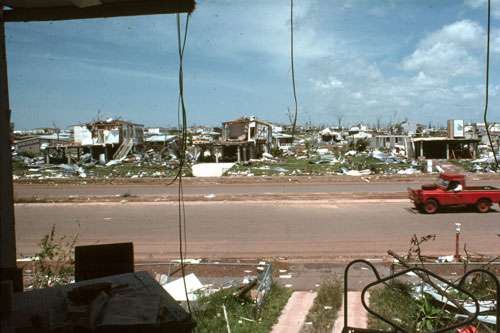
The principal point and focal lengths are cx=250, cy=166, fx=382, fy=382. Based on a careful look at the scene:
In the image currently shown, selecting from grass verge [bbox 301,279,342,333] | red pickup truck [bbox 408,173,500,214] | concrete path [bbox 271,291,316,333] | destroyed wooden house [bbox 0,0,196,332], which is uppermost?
destroyed wooden house [bbox 0,0,196,332]

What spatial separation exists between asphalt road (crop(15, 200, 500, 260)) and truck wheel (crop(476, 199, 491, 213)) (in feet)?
0.76

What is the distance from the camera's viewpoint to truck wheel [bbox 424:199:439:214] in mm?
15055

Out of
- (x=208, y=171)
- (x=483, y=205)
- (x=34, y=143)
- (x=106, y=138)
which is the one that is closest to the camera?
(x=483, y=205)

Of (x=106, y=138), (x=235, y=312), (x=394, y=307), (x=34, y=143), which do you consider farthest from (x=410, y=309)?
(x=34, y=143)

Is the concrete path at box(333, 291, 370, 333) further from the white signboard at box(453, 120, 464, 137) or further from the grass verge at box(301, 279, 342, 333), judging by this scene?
the white signboard at box(453, 120, 464, 137)

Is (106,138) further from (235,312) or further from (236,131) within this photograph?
(235,312)

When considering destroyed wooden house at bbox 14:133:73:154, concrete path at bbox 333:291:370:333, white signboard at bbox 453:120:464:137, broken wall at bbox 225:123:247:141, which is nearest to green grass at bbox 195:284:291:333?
concrete path at bbox 333:291:370:333

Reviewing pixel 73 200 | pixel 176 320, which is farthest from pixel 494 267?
pixel 73 200

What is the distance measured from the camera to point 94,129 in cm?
4934

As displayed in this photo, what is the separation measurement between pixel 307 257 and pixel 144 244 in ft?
16.3

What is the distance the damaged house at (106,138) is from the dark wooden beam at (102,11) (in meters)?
45.6

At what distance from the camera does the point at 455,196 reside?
48.5ft

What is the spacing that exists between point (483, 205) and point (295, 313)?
38.8 ft

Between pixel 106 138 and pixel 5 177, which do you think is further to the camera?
pixel 106 138
